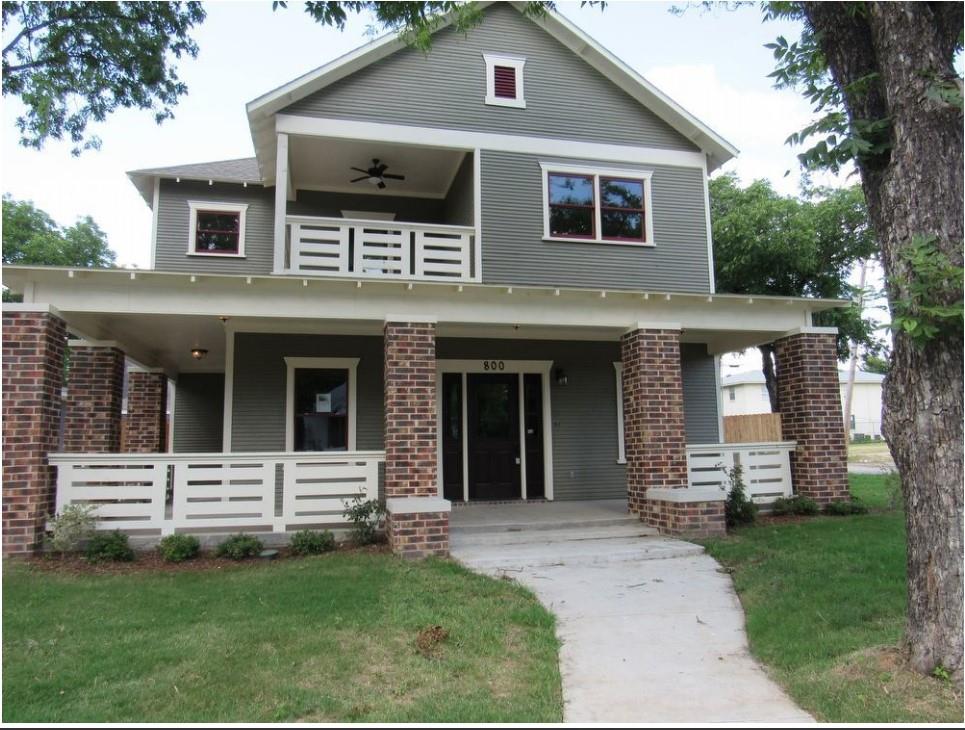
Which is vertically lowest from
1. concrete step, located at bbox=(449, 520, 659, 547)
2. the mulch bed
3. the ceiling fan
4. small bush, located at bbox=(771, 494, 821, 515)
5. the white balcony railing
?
the mulch bed

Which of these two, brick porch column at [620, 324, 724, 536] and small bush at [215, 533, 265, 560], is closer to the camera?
small bush at [215, 533, 265, 560]

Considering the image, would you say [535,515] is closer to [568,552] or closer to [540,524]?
[540,524]

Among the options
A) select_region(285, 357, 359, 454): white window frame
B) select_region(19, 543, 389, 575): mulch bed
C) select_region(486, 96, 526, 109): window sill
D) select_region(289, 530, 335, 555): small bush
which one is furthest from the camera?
select_region(486, 96, 526, 109): window sill

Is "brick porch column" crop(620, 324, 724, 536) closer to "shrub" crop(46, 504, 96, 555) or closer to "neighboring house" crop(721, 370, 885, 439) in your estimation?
"shrub" crop(46, 504, 96, 555)

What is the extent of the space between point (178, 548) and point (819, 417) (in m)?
8.88

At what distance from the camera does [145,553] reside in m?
8.05

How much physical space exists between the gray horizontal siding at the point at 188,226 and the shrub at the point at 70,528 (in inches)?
232

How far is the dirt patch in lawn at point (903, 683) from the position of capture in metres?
3.71

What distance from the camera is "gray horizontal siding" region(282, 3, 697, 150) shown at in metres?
11.2

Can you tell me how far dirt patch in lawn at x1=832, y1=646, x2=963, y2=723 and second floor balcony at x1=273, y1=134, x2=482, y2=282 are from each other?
630 cm

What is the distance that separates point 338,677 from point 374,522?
4.12 metres

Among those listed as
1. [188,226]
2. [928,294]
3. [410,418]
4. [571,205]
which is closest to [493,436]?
[410,418]

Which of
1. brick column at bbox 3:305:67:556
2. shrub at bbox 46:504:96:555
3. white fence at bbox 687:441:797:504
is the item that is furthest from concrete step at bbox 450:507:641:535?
brick column at bbox 3:305:67:556

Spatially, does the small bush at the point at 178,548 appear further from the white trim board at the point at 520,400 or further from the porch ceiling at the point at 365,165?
the porch ceiling at the point at 365,165
